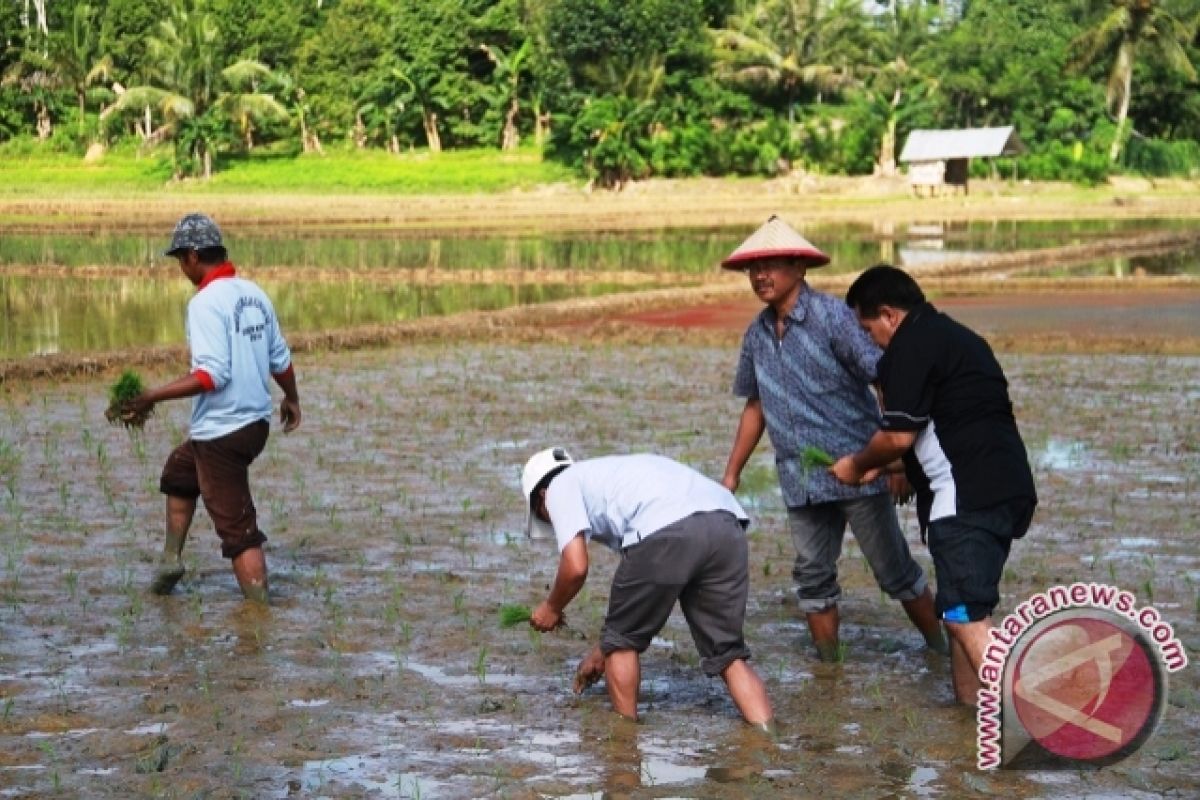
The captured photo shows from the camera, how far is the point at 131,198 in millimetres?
48531

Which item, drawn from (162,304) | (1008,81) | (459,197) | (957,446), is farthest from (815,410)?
(1008,81)

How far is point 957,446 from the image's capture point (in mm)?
5156

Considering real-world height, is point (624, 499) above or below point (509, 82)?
below

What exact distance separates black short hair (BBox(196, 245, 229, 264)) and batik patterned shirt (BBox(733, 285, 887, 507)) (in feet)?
7.22

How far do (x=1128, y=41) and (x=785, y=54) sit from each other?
10252 millimetres

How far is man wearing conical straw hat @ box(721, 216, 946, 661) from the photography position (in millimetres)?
5914

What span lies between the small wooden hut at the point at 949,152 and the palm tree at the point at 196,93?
1873cm

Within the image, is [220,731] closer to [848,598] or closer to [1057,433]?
[848,598]

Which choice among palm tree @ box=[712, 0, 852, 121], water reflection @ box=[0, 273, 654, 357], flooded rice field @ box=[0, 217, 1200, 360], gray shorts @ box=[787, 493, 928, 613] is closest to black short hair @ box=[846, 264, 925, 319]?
gray shorts @ box=[787, 493, 928, 613]

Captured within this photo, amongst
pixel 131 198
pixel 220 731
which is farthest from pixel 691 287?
pixel 131 198

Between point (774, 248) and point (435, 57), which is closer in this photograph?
point (774, 248)

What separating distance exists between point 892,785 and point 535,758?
3.38 feet

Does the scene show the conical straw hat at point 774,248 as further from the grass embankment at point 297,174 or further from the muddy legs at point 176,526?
the grass embankment at point 297,174

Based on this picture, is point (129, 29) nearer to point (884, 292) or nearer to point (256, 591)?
point (256, 591)
